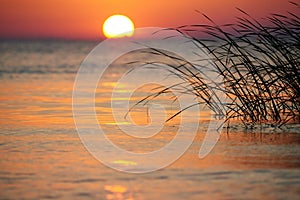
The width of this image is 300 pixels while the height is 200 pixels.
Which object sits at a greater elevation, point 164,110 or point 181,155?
point 164,110

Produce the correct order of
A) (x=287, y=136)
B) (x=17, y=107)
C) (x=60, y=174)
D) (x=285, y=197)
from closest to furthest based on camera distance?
(x=285, y=197), (x=60, y=174), (x=287, y=136), (x=17, y=107)

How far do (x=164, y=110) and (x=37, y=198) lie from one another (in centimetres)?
475

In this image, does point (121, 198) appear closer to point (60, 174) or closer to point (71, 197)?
point (71, 197)

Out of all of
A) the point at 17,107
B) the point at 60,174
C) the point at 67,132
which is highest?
the point at 17,107

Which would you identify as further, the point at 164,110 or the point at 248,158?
the point at 164,110

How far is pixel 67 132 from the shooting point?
7109 mm

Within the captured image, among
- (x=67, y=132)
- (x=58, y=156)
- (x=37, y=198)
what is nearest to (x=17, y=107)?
(x=67, y=132)

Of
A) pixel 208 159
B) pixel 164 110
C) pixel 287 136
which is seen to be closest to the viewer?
pixel 208 159

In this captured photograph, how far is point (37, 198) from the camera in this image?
4.36 m

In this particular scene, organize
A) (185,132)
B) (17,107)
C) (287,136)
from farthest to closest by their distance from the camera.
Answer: (17,107), (185,132), (287,136)

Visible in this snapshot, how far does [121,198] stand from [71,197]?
0.30 m

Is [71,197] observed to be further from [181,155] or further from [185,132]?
[185,132]

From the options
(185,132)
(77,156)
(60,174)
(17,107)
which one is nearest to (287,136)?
(185,132)

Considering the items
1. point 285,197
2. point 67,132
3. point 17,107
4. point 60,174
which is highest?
point 17,107
